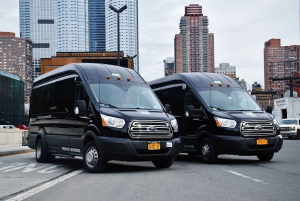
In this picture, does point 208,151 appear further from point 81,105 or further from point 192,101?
point 81,105

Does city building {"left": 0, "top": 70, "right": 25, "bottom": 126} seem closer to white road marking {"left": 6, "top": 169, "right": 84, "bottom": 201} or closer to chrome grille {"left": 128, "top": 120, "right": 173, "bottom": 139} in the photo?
chrome grille {"left": 128, "top": 120, "right": 173, "bottom": 139}

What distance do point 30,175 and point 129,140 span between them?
2.26 metres

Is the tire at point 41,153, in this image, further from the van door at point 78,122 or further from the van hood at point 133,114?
the van hood at point 133,114

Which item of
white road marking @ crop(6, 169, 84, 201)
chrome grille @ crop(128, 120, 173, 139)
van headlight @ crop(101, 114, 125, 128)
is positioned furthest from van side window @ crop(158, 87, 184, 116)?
white road marking @ crop(6, 169, 84, 201)

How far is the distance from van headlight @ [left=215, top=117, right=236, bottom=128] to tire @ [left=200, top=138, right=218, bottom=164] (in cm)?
62

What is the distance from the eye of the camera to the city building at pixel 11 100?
113812mm

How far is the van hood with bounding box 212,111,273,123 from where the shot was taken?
513 inches

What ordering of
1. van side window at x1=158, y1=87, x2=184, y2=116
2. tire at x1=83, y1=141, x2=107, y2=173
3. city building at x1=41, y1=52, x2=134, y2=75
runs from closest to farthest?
tire at x1=83, y1=141, x2=107, y2=173
van side window at x1=158, y1=87, x2=184, y2=116
city building at x1=41, y1=52, x2=134, y2=75

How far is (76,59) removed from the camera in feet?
342

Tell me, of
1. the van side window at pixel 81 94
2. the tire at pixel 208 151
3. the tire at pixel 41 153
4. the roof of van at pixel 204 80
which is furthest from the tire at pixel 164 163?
the tire at pixel 41 153

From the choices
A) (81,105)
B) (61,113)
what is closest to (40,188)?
(81,105)

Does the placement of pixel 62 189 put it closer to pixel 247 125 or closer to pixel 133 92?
pixel 133 92

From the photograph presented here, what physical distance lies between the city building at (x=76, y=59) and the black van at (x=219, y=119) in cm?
8548

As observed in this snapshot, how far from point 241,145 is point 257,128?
26.2 inches
